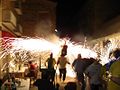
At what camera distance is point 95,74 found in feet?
42.5

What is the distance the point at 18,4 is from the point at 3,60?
12745 mm

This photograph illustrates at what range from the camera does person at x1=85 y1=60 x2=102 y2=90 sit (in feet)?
42.5

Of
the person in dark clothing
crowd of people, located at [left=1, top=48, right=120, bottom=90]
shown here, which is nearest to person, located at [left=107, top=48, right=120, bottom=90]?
crowd of people, located at [left=1, top=48, right=120, bottom=90]

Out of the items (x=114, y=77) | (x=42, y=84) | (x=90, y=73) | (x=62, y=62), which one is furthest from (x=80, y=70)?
(x=114, y=77)

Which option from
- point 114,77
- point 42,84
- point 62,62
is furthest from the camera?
point 62,62

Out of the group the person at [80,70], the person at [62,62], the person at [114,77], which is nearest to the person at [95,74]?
the person at [80,70]

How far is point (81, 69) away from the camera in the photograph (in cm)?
1686

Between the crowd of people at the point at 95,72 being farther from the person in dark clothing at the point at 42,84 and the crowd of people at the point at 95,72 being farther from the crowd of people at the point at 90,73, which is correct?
the person in dark clothing at the point at 42,84

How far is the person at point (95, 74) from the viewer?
13.0m

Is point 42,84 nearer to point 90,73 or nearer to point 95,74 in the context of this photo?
point 90,73

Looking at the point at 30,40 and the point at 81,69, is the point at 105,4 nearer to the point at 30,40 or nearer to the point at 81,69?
the point at 30,40

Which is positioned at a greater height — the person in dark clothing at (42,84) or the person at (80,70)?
the person at (80,70)

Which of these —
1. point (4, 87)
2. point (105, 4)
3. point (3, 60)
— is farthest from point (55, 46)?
point (105, 4)

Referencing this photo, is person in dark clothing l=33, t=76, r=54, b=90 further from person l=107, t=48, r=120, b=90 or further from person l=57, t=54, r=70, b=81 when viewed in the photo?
person l=57, t=54, r=70, b=81
